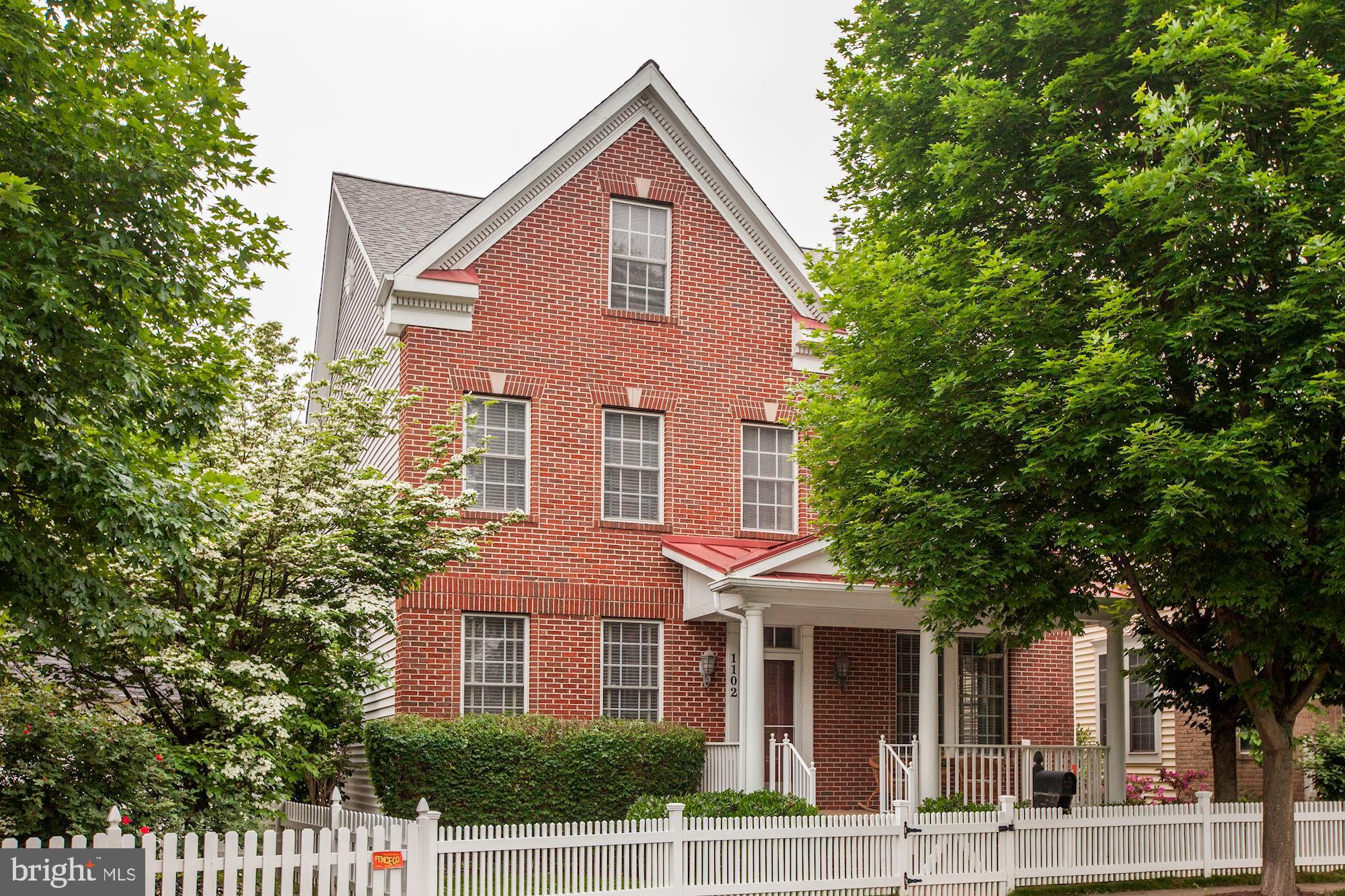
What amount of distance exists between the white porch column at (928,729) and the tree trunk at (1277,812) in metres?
4.59

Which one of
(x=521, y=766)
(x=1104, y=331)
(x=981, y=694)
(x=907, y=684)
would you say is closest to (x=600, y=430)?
(x=521, y=766)

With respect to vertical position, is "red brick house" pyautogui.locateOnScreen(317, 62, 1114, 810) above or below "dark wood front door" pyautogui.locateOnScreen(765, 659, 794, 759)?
above

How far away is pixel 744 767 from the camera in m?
18.4

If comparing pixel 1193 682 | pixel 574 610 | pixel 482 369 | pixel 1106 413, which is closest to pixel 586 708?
pixel 574 610

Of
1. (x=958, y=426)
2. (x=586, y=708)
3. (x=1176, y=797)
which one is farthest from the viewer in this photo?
(x=1176, y=797)

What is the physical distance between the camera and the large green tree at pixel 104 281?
9.20 m

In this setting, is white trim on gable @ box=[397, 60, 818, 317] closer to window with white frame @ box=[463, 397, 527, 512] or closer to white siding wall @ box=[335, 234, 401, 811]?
white siding wall @ box=[335, 234, 401, 811]

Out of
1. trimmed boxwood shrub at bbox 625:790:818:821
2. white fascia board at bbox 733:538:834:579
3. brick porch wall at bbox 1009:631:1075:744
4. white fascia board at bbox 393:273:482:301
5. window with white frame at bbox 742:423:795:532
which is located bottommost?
trimmed boxwood shrub at bbox 625:790:818:821

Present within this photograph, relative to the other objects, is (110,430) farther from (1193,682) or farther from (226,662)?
(1193,682)

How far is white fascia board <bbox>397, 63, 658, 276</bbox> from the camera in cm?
2000

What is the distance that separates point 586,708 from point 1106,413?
10401mm

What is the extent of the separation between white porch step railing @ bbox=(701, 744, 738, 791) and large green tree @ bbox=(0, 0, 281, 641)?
10.9 m

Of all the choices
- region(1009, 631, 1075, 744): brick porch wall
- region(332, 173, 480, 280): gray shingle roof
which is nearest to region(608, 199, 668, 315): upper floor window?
region(332, 173, 480, 280): gray shingle roof

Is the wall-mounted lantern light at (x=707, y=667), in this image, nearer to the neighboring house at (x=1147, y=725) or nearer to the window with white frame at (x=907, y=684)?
the window with white frame at (x=907, y=684)
